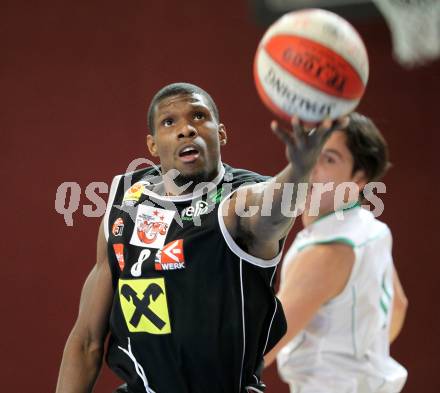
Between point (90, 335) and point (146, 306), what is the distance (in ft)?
1.18

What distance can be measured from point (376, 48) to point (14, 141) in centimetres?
217

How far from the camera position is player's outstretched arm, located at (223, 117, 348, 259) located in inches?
71.3

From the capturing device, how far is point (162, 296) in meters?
2.23

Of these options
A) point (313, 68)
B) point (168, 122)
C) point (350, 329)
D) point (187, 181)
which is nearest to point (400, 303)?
point (350, 329)

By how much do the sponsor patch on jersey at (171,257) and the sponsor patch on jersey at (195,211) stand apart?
9 cm

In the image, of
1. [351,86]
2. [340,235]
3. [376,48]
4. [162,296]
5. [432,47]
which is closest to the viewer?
[351,86]

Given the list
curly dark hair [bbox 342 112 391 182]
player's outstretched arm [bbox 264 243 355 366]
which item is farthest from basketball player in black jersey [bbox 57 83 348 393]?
curly dark hair [bbox 342 112 391 182]

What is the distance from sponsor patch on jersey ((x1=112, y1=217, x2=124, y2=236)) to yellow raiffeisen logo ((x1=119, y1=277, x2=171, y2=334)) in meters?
0.17

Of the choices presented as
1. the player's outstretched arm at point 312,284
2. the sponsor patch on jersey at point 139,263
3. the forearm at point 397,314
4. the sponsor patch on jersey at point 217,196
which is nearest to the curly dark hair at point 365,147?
the player's outstretched arm at point 312,284

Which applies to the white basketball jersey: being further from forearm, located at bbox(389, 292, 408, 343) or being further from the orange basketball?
the orange basketball

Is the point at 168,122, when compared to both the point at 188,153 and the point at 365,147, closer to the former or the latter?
the point at 188,153

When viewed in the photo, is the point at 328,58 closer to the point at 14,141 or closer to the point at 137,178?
the point at 137,178

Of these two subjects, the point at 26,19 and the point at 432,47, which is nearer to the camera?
the point at 432,47

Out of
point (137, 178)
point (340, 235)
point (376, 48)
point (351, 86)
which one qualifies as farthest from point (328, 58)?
point (376, 48)
